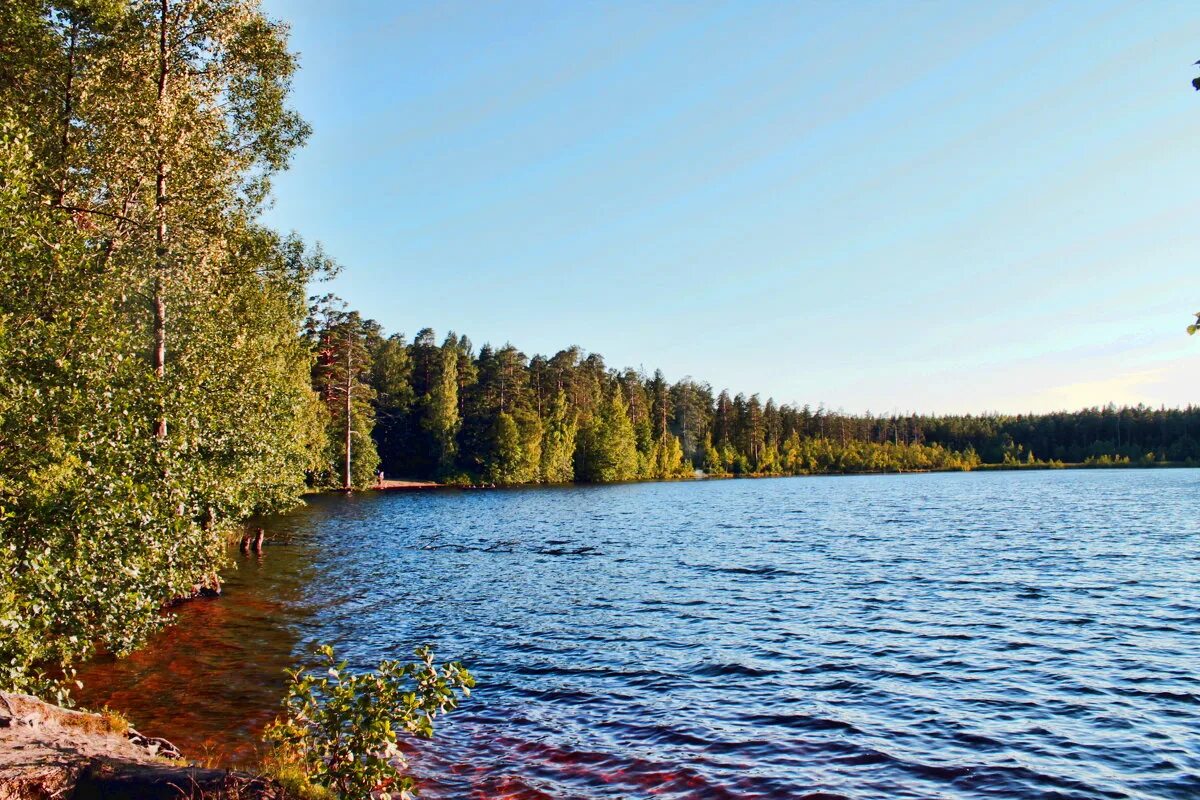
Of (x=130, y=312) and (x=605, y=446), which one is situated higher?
(x=130, y=312)

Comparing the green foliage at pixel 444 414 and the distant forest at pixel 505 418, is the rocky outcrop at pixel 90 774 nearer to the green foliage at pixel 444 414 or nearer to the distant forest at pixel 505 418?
the distant forest at pixel 505 418

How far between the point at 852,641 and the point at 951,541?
2628 centimetres

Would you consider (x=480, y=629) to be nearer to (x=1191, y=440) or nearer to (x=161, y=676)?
(x=161, y=676)

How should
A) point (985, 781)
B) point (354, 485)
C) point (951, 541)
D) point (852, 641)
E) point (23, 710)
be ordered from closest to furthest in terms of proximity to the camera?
point (23, 710) < point (985, 781) < point (852, 641) < point (951, 541) < point (354, 485)

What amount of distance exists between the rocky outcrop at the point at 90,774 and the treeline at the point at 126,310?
2.80 m

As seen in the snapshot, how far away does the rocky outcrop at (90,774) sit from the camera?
7.50 m

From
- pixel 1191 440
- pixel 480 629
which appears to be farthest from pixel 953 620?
pixel 1191 440

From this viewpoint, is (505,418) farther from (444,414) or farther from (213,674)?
(213,674)

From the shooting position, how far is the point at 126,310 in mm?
26250

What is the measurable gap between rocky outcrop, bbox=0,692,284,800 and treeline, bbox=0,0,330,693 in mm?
2800

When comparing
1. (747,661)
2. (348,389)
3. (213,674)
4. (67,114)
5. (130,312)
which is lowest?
(747,661)

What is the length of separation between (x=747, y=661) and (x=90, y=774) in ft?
46.9

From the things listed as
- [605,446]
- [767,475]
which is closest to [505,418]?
[605,446]

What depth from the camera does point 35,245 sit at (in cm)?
1298
